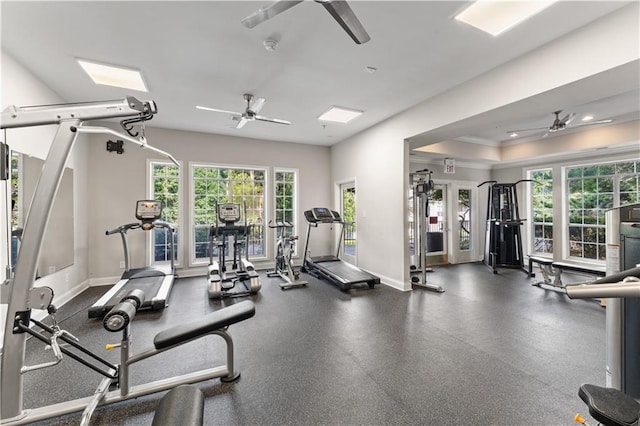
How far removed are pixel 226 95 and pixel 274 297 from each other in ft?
10.7

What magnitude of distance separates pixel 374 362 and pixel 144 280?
414 centimetres

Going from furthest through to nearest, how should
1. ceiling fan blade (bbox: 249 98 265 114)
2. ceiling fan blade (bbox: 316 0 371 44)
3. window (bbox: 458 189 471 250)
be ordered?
window (bbox: 458 189 471 250) < ceiling fan blade (bbox: 249 98 265 114) < ceiling fan blade (bbox: 316 0 371 44)

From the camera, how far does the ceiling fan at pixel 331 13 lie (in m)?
1.77

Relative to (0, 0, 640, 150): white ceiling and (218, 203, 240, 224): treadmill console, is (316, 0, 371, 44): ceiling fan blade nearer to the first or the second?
(0, 0, 640, 150): white ceiling

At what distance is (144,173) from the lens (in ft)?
17.4

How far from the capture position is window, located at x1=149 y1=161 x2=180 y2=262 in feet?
18.2

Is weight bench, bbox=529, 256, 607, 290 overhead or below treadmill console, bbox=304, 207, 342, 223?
below

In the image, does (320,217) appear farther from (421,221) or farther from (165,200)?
(165,200)

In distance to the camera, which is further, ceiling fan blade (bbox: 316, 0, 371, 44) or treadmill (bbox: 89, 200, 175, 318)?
treadmill (bbox: 89, 200, 175, 318)

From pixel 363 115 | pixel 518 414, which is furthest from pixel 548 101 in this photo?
pixel 518 414

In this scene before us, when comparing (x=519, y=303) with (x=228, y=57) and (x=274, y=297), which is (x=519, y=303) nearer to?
(x=274, y=297)

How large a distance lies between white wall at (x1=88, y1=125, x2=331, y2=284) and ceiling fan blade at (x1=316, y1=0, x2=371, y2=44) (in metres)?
4.62

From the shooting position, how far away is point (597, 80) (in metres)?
2.57

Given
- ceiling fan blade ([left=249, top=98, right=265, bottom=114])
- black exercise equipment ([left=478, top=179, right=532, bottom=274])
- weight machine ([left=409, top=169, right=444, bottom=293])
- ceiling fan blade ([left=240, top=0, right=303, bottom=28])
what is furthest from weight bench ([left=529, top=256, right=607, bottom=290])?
ceiling fan blade ([left=240, top=0, right=303, bottom=28])
